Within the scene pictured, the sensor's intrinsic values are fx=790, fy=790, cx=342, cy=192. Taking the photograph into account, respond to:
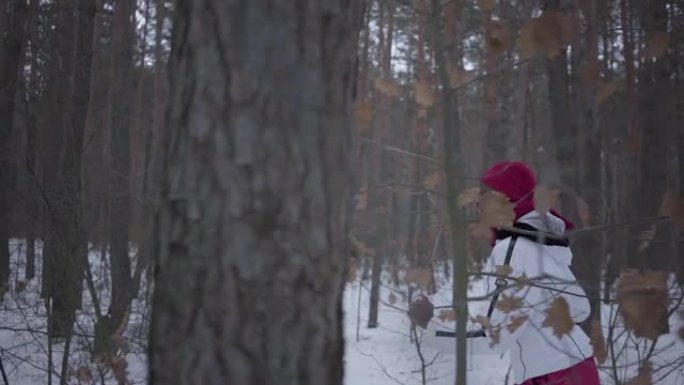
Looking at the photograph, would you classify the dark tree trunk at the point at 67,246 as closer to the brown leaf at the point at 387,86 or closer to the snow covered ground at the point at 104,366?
the snow covered ground at the point at 104,366

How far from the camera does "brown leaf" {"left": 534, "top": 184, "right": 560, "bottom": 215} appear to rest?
91.0 inches

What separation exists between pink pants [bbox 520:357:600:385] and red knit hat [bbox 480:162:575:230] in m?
0.61

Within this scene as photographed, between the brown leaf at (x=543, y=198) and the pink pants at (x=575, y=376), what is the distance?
1092 mm

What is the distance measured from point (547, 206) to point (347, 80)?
0.83 meters

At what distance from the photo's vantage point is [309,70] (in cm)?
172

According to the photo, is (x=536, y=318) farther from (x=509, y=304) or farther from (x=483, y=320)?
(x=509, y=304)

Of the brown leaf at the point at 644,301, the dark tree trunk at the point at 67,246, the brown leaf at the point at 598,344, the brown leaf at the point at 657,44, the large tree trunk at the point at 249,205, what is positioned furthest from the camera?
the dark tree trunk at the point at 67,246

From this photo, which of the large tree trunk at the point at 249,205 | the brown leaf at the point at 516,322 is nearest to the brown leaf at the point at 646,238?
the brown leaf at the point at 516,322

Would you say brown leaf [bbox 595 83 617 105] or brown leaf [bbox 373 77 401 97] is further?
brown leaf [bbox 373 77 401 97]

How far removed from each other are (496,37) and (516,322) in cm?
94

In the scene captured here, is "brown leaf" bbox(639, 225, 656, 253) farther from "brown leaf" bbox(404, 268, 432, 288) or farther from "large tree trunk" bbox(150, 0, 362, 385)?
"large tree trunk" bbox(150, 0, 362, 385)

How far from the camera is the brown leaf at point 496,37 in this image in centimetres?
247

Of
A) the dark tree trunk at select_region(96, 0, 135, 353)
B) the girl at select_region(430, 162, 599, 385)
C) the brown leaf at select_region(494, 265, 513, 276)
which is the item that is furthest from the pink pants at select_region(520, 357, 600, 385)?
the dark tree trunk at select_region(96, 0, 135, 353)

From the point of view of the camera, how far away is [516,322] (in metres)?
2.64
